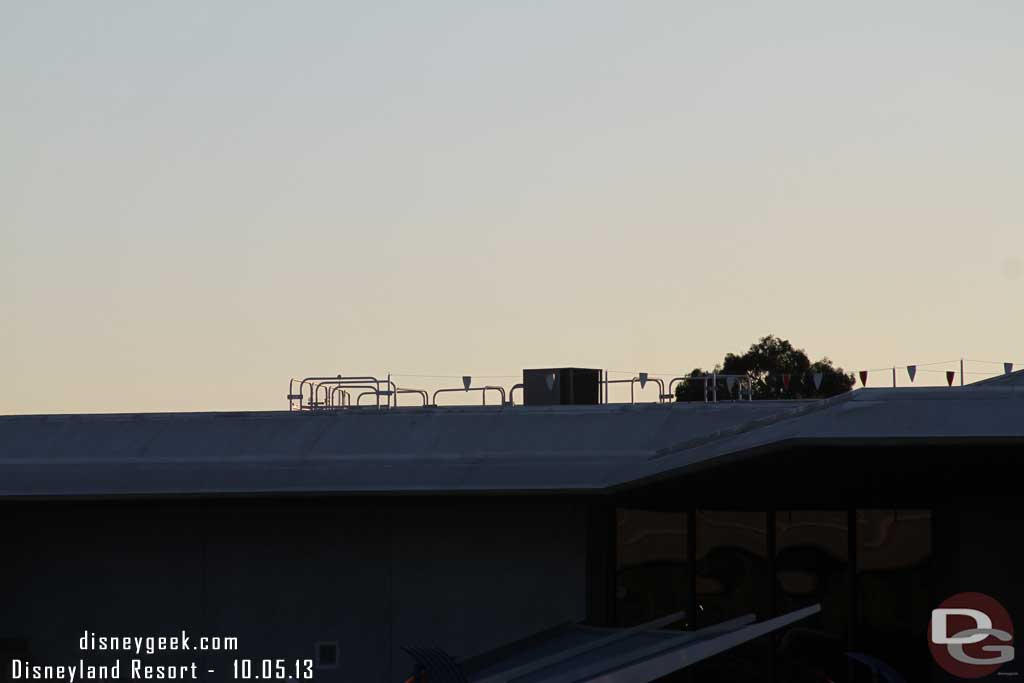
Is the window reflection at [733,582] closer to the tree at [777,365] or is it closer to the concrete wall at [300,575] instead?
the concrete wall at [300,575]

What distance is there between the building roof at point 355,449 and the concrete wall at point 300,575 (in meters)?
0.53

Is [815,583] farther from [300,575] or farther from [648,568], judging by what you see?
[300,575]

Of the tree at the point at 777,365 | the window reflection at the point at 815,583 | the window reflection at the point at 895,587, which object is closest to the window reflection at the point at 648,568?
the window reflection at the point at 815,583

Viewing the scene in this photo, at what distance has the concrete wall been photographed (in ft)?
75.9

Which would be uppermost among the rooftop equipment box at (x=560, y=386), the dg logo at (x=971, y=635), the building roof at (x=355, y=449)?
the rooftop equipment box at (x=560, y=386)

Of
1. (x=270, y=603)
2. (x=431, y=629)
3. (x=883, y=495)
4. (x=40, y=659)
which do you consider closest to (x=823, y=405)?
(x=883, y=495)

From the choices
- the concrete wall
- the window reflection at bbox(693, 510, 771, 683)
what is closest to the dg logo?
the window reflection at bbox(693, 510, 771, 683)

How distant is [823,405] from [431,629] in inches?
358

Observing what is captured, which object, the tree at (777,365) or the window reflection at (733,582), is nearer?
the window reflection at (733,582)

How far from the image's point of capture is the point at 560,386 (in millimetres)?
30578

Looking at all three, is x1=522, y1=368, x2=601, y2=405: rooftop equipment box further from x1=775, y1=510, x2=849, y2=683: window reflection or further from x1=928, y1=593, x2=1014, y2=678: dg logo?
x1=928, y1=593, x2=1014, y2=678: dg logo

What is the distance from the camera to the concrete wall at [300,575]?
23141 mm

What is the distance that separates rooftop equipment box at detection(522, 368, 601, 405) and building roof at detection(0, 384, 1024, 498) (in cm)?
457

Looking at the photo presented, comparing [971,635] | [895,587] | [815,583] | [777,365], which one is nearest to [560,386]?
[815,583]
